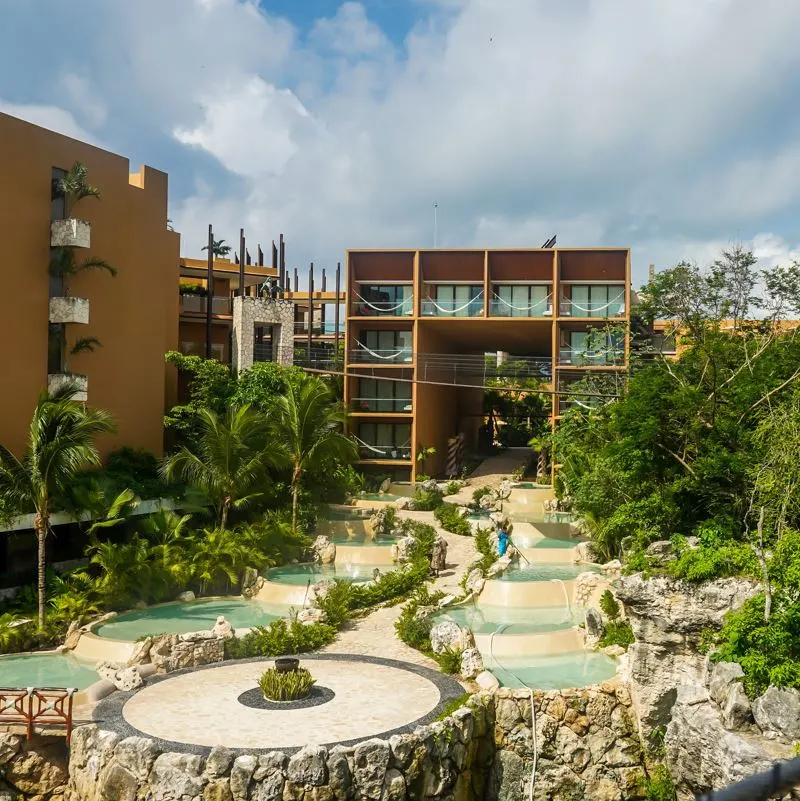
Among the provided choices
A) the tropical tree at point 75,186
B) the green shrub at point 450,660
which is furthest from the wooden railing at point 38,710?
the tropical tree at point 75,186

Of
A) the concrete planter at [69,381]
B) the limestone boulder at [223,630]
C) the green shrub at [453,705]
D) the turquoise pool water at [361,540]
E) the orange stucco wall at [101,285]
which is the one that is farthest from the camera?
the turquoise pool water at [361,540]

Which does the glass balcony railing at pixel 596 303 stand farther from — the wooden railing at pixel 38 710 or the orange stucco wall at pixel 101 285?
the wooden railing at pixel 38 710

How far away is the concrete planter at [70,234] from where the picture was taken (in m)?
26.0

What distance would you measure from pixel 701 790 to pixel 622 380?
21.9 metres

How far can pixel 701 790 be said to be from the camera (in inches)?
535

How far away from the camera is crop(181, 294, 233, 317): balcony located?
3966 centimetres

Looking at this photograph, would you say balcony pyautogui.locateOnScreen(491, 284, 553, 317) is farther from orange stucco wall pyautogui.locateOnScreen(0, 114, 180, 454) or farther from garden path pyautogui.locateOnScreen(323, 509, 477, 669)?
garden path pyautogui.locateOnScreen(323, 509, 477, 669)

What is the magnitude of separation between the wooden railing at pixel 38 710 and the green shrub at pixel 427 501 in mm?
19949

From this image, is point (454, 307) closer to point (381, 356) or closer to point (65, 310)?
point (381, 356)

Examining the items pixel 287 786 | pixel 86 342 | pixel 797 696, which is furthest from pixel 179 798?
pixel 86 342

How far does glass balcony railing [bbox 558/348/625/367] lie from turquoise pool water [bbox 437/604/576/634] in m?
16.1

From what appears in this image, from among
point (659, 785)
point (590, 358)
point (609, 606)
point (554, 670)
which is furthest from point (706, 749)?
point (590, 358)

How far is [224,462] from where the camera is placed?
27.3 meters

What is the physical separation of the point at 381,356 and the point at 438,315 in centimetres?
320
